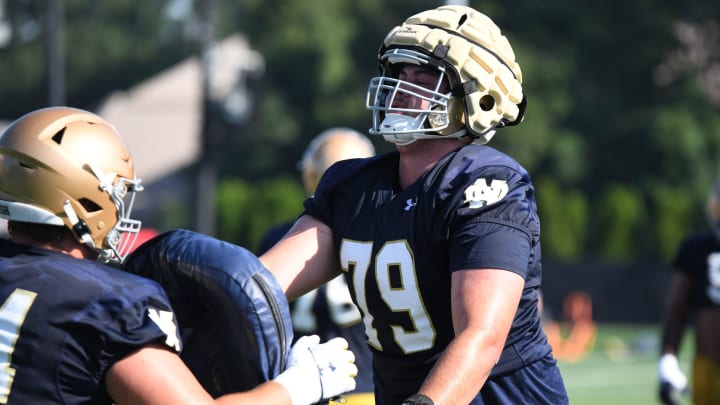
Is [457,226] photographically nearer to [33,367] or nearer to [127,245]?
[127,245]

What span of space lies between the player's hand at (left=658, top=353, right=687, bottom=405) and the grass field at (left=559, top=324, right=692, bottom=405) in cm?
444

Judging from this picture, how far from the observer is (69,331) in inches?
100

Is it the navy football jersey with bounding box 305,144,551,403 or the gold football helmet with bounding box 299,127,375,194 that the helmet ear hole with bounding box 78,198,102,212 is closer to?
the navy football jersey with bounding box 305,144,551,403

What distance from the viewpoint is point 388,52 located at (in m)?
3.31

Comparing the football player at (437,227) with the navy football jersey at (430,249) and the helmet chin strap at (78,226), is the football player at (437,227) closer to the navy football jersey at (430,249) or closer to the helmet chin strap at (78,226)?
the navy football jersey at (430,249)

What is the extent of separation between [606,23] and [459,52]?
92.7ft

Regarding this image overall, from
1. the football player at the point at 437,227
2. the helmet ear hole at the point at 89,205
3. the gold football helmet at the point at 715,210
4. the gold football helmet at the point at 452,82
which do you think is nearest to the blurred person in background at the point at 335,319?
the football player at the point at 437,227

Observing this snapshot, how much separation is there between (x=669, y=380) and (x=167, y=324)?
4.79m

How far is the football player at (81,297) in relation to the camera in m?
2.54

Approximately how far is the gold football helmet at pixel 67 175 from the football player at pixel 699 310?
183 inches

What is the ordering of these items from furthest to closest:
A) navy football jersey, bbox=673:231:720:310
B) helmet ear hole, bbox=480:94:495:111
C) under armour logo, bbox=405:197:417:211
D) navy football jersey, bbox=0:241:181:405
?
navy football jersey, bbox=673:231:720:310 < helmet ear hole, bbox=480:94:495:111 < under armour logo, bbox=405:197:417:211 < navy football jersey, bbox=0:241:181:405

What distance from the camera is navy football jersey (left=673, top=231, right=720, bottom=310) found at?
675cm

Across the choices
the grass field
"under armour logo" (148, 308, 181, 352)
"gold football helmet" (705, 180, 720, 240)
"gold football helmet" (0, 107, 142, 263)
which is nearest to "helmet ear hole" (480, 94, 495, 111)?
"gold football helmet" (0, 107, 142, 263)

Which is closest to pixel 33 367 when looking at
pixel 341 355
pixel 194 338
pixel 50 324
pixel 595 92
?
pixel 50 324
